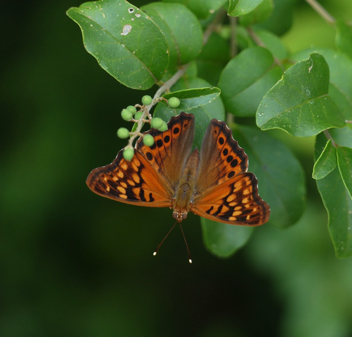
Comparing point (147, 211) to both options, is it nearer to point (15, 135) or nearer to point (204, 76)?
point (15, 135)

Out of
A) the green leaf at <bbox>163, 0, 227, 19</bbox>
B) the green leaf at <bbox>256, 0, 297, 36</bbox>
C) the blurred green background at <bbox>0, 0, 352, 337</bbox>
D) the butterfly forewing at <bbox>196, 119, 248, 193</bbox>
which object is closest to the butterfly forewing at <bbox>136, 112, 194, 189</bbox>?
the butterfly forewing at <bbox>196, 119, 248, 193</bbox>

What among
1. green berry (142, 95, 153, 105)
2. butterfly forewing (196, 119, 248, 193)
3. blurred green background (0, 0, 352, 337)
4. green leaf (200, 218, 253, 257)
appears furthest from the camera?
blurred green background (0, 0, 352, 337)

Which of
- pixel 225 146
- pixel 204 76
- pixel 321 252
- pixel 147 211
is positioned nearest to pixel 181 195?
pixel 225 146

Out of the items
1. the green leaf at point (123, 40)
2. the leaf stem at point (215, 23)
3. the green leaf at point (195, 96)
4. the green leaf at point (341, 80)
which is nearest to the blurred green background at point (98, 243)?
the leaf stem at point (215, 23)

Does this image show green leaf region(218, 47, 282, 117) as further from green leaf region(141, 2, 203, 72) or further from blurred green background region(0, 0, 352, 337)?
blurred green background region(0, 0, 352, 337)

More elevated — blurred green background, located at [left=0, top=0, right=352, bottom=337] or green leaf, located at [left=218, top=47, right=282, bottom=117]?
green leaf, located at [left=218, top=47, right=282, bottom=117]

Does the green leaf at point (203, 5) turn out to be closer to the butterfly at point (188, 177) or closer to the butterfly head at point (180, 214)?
the butterfly at point (188, 177)
